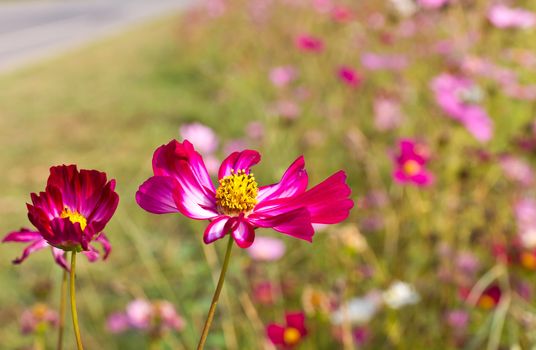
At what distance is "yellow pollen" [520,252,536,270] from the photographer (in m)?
1.17

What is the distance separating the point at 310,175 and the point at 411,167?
592 mm

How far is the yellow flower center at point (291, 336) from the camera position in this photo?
41.3 inches

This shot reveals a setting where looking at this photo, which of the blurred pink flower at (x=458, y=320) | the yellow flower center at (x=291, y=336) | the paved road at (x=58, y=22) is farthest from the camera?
the paved road at (x=58, y=22)

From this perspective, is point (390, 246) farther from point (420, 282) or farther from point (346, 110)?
point (346, 110)

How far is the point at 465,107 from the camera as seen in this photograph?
145 cm

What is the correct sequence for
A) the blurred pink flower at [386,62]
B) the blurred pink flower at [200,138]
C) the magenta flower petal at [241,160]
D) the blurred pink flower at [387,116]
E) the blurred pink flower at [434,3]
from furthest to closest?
the blurred pink flower at [386,62]
the blurred pink flower at [387,116]
the blurred pink flower at [434,3]
the blurred pink flower at [200,138]
the magenta flower petal at [241,160]

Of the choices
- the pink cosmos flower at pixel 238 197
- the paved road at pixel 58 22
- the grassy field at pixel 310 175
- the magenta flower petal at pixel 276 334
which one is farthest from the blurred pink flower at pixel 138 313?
the paved road at pixel 58 22

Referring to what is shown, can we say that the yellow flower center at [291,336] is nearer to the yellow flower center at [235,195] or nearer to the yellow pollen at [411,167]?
the yellow pollen at [411,167]

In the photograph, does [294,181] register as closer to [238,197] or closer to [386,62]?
[238,197]

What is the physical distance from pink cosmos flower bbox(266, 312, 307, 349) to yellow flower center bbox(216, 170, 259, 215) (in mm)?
627

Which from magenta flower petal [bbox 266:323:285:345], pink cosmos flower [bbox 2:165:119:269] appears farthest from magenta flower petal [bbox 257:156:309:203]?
magenta flower petal [bbox 266:323:285:345]

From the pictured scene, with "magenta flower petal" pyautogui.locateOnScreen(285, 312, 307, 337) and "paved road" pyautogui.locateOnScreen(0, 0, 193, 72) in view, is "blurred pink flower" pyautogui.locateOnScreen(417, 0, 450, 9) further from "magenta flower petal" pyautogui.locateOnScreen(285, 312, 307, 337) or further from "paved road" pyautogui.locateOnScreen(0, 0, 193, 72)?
"paved road" pyautogui.locateOnScreen(0, 0, 193, 72)

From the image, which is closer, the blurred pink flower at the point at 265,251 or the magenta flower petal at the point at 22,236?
the magenta flower petal at the point at 22,236

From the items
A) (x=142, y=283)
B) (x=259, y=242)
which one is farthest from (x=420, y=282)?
(x=142, y=283)
